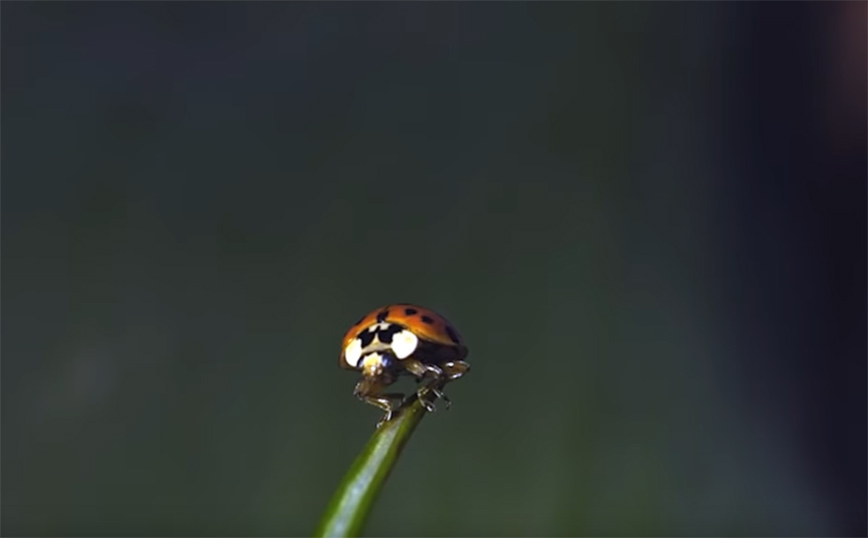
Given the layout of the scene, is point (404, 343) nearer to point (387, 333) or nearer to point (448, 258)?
point (387, 333)

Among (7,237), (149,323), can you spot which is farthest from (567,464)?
(7,237)

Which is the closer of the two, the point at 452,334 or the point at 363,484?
the point at 363,484

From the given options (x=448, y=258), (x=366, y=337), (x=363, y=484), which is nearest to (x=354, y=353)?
(x=366, y=337)

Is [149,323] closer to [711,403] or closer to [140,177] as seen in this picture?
[140,177]

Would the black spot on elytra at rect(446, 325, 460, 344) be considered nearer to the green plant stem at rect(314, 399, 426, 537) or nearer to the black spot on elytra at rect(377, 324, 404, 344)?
the black spot on elytra at rect(377, 324, 404, 344)

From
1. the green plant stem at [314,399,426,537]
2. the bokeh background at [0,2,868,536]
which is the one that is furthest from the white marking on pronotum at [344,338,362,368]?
the bokeh background at [0,2,868,536]

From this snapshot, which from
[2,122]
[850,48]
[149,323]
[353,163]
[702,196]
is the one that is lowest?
[149,323]

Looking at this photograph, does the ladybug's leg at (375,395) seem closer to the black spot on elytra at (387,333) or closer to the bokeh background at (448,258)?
the black spot on elytra at (387,333)
